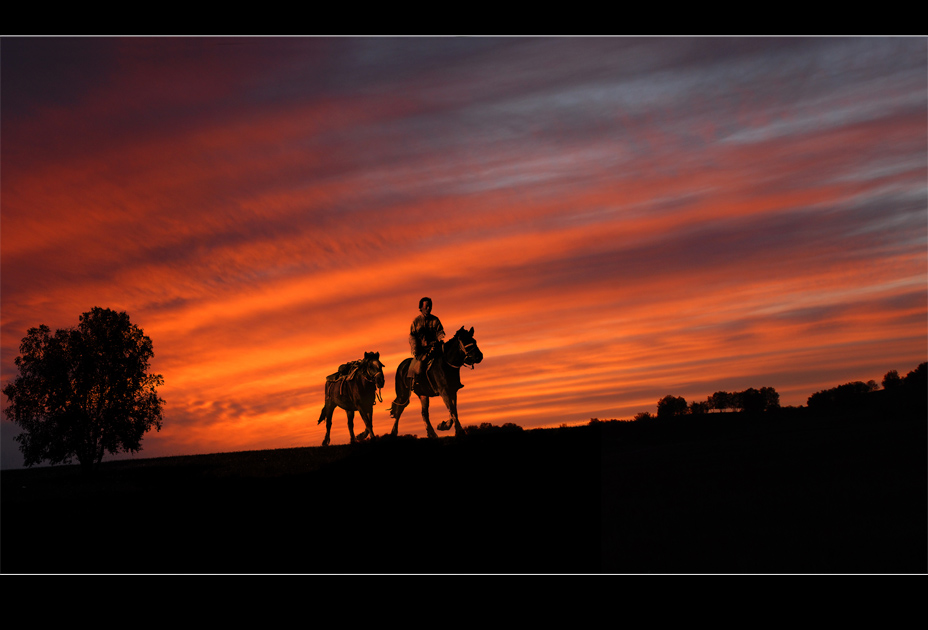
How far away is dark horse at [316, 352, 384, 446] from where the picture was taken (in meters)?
23.5

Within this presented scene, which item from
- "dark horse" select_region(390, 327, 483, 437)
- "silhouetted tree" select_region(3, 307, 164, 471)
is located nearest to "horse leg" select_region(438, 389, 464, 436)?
"dark horse" select_region(390, 327, 483, 437)

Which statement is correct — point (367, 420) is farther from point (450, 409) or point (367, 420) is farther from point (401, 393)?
point (450, 409)

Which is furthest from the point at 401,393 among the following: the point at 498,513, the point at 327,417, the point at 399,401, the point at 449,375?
the point at 498,513

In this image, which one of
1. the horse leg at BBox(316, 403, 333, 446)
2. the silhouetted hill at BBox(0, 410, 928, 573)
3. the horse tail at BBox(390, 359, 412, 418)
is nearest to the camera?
the silhouetted hill at BBox(0, 410, 928, 573)

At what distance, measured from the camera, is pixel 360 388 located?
2409cm

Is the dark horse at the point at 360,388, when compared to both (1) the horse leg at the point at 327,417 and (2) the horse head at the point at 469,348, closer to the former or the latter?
(1) the horse leg at the point at 327,417

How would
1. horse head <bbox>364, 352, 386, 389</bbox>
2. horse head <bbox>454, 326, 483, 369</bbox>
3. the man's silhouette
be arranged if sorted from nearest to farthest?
horse head <bbox>454, 326, 483, 369</bbox>
the man's silhouette
horse head <bbox>364, 352, 386, 389</bbox>

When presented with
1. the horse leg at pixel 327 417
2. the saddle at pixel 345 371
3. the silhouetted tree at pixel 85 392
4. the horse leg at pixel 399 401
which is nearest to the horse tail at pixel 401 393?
the horse leg at pixel 399 401

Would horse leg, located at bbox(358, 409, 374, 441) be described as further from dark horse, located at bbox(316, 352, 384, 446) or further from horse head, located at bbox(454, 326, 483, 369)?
horse head, located at bbox(454, 326, 483, 369)

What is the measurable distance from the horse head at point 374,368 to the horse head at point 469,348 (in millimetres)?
5006

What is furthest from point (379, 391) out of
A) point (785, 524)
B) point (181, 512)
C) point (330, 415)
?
point (785, 524)

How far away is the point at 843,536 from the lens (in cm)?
1349

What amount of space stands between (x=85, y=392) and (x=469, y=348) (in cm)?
2091

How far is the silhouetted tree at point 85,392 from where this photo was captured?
1101 inches
